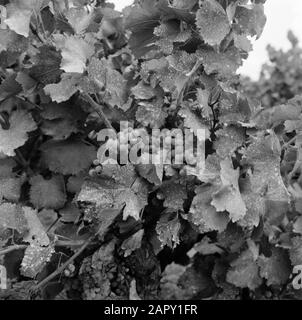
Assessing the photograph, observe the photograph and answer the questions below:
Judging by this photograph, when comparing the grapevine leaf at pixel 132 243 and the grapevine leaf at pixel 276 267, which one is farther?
the grapevine leaf at pixel 276 267

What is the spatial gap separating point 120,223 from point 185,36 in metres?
0.45

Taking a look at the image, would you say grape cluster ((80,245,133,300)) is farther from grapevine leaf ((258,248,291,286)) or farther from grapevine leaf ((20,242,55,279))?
grapevine leaf ((258,248,291,286))

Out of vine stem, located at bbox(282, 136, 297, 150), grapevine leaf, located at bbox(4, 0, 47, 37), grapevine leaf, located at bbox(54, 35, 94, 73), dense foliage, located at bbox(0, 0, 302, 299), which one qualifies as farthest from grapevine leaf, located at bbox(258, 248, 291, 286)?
grapevine leaf, located at bbox(4, 0, 47, 37)

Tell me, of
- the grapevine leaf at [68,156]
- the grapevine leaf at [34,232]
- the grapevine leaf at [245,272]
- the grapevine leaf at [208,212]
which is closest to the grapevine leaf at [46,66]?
the grapevine leaf at [68,156]

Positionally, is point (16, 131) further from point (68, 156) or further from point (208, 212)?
point (208, 212)

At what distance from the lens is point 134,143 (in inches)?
51.5

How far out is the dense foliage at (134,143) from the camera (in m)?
1.32

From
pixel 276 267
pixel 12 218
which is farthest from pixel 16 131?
pixel 276 267

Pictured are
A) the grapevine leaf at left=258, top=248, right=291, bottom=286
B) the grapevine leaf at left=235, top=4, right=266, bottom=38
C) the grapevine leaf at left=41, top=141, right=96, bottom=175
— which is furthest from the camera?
the grapevine leaf at left=258, top=248, right=291, bottom=286

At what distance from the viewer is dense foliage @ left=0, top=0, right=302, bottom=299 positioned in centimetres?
132

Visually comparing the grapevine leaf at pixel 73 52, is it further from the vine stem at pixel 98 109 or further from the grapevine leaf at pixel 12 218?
the grapevine leaf at pixel 12 218

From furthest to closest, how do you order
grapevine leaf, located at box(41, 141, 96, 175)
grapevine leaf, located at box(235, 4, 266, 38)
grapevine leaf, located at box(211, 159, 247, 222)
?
grapevine leaf, located at box(41, 141, 96, 175) → grapevine leaf, located at box(235, 4, 266, 38) → grapevine leaf, located at box(211, 159, 247, 222)
